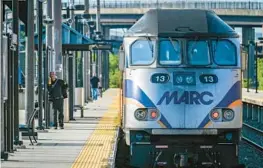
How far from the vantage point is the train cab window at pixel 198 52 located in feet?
60.6

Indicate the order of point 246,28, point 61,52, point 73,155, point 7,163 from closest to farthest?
point 7,163 → point 73,155 → point 61,52 → point 246,28

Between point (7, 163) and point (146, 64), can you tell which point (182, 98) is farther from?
point (7, 163)

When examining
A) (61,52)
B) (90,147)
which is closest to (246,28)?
(61,52)

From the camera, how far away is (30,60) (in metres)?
27.7

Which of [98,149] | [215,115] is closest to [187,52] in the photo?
[215,115]

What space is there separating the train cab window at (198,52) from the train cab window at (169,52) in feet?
0.74

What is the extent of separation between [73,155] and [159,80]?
4448 millimetres

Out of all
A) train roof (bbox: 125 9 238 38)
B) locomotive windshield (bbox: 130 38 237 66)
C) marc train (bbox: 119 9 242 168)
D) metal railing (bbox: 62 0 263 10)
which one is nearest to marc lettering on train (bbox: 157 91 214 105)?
marc train (bbox: 119 9 242 168)

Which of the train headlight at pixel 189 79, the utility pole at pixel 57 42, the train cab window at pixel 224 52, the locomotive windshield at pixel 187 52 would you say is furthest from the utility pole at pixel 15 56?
the utility pole at pixel 57 42

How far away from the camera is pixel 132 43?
18656 mm

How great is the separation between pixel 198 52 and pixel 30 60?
1021 centimetres

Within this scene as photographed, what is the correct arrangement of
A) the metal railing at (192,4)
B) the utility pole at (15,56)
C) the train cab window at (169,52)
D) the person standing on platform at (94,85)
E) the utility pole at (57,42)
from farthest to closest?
1. the metal railing at (192,4)
2. the person standing on platform at (94,85)
3. the utility pole at (57,42)
4. the utility pole at (15,56)
5. the train cab window at (169,52)

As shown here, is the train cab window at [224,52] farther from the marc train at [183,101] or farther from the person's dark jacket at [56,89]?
the person's dark jacket at [56,89]

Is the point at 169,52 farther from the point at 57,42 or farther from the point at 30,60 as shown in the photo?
the point at 57,42
